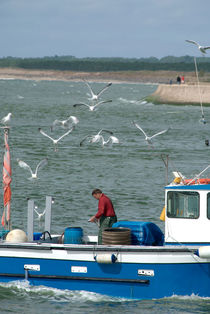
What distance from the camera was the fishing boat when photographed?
14.9 meters

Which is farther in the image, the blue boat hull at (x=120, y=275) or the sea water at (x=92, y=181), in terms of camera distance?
the sea water at (x=92, y=181)

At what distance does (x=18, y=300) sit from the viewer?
52.0 feet

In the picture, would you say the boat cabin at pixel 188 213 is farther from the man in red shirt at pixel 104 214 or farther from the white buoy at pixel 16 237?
the white buoy at pixel 16 237

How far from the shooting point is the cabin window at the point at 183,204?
50.1 ft

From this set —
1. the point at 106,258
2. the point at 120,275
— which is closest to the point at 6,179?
the point at 106,258

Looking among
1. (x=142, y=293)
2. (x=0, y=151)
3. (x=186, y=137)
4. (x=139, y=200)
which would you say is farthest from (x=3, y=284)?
(x=186, y=137)

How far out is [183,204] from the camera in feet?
50.4

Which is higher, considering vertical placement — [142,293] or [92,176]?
[92,176]

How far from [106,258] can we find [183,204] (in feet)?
6.17

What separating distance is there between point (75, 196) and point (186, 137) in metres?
25.7

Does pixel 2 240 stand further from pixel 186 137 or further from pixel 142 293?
pixel 186 137

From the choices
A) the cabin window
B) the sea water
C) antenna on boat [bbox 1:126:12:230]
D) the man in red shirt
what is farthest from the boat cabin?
antenna on boat [bbox 1:126:12:230]

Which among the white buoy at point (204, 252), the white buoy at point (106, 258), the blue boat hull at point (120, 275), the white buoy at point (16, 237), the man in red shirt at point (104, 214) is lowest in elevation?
the blue boat hull at point (120, 275)

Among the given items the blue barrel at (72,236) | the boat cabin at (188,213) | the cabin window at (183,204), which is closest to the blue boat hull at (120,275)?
the boat cabin at (188,213)
